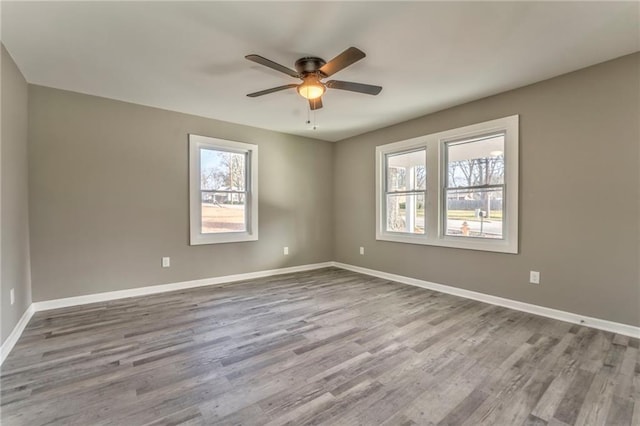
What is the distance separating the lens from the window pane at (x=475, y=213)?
351cm

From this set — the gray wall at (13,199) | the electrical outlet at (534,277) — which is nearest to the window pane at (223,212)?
the gray wall at (13,199)

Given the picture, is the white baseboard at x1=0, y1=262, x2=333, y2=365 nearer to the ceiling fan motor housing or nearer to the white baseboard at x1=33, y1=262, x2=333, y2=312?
the white baseboard at x1=33, y1=262, x2=333, y2=312

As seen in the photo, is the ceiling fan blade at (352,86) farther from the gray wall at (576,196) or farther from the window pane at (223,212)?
the window pane at (223,212)

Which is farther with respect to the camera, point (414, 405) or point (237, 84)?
point (237, 84)

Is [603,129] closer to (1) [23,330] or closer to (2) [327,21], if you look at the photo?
(2) [327,21]

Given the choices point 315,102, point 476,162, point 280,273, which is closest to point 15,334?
point 280,273

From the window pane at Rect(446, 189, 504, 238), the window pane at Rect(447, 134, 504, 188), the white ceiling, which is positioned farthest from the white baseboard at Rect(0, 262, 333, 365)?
the window pane at Rect(447, 134, 504, 188)

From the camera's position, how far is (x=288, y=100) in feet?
11.7

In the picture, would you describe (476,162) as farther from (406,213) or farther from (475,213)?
(406,213)

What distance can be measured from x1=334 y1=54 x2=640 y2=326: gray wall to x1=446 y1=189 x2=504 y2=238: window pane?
264 mm

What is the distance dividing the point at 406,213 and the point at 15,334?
464cm

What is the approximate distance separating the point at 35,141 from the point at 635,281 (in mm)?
6080

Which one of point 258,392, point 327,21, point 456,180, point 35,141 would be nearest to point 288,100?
point 327,21

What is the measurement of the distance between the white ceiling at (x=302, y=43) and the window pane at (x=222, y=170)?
1.08 metres
